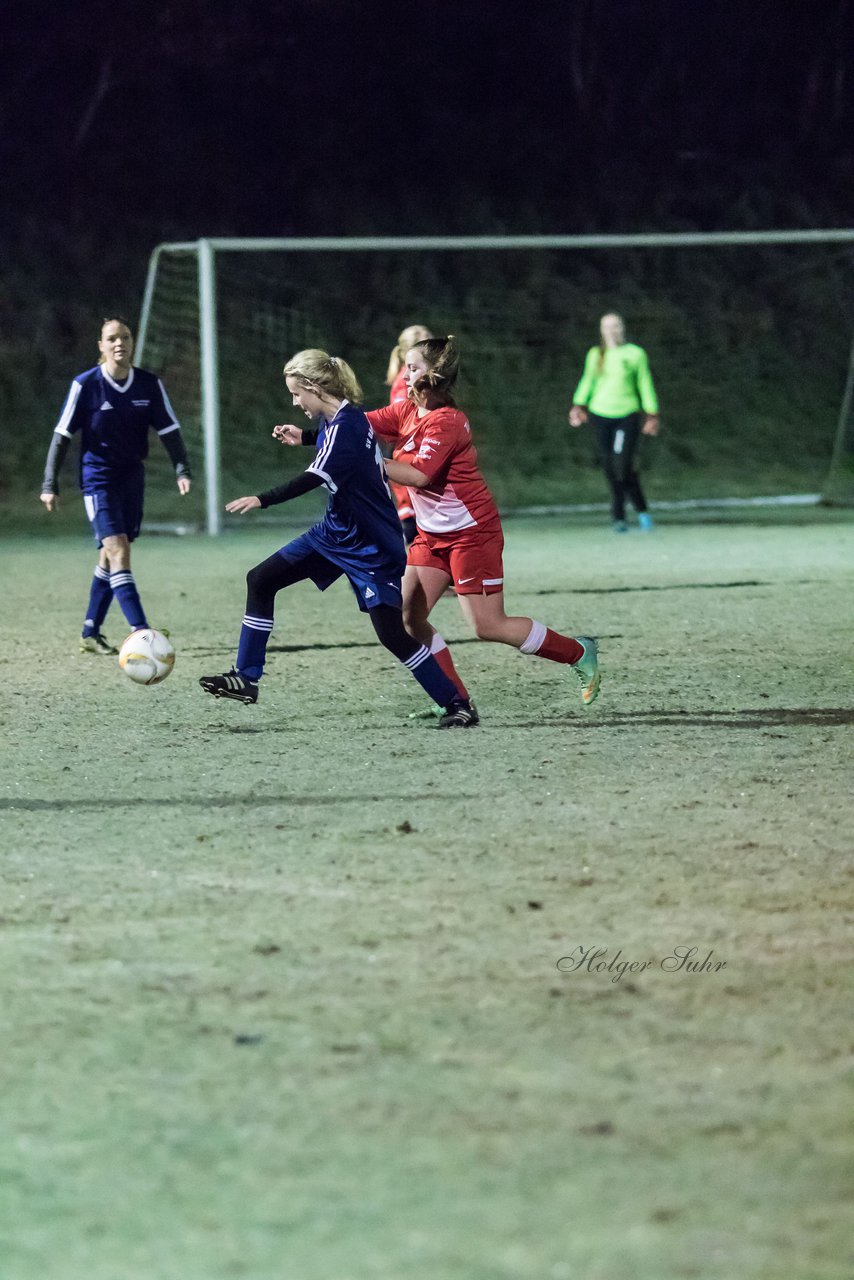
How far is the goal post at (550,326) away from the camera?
2548 cm

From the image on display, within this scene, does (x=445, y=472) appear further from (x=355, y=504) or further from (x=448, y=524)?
(x=355, y=504)

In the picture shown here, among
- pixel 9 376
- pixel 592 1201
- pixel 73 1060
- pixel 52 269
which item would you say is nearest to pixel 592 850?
pixel 73 1060

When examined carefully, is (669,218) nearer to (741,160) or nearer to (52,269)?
(741,160)

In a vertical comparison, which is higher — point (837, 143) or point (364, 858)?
point (837, 143)

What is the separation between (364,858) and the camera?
17.4 ft

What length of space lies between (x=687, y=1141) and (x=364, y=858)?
2218mm

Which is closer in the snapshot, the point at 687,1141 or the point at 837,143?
the point at 687,1141

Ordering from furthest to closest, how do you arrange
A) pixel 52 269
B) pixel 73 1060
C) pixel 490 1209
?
1. pixel 52 269
2. pixel 73 1060
3. pixel 490 1209

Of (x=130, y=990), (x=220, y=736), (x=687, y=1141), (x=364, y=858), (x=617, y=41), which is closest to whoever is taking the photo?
(x=687, y=1141)

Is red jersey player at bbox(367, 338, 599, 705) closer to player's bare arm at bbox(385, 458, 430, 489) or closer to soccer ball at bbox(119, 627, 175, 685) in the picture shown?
player's bare arm at bbox(385, 458, 430, 489)

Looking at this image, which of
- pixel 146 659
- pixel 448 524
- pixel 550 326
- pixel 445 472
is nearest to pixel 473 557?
pixel 448 524

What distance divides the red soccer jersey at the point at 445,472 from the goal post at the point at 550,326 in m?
15.5

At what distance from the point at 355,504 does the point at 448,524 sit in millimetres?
407

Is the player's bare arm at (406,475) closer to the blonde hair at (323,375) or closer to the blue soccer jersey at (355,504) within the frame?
the blue soccer jersey at (355,504)
